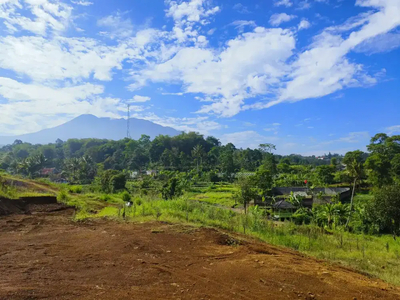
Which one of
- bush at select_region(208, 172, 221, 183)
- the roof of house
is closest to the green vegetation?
bush at select_region(208, 172, 221, 183)

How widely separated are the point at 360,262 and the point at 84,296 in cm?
708

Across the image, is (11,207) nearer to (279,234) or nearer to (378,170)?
(279,234)

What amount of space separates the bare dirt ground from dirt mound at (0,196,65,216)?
413cm

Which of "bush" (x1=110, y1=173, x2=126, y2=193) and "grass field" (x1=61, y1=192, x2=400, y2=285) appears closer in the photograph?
"grass field" (x1=61, y1=192, x2=400, y2=285)

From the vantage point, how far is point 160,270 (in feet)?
16.6

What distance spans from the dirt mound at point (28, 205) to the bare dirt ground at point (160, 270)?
4134 mm

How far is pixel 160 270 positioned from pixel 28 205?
11.3 m

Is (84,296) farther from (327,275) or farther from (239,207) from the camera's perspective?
(239,207)

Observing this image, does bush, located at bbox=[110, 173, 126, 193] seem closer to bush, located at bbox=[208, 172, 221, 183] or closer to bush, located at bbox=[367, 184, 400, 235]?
bush, located at bbox=[208, 172, 221, 183]

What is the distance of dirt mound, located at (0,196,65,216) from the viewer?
1124cm

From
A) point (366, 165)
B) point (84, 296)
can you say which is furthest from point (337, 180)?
point (84, 296)

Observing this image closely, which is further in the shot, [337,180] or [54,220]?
[337,180]

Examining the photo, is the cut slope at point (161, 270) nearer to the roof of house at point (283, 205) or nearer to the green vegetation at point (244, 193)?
the green vegetation at point (244, 193)

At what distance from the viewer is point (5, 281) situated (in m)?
4.26
